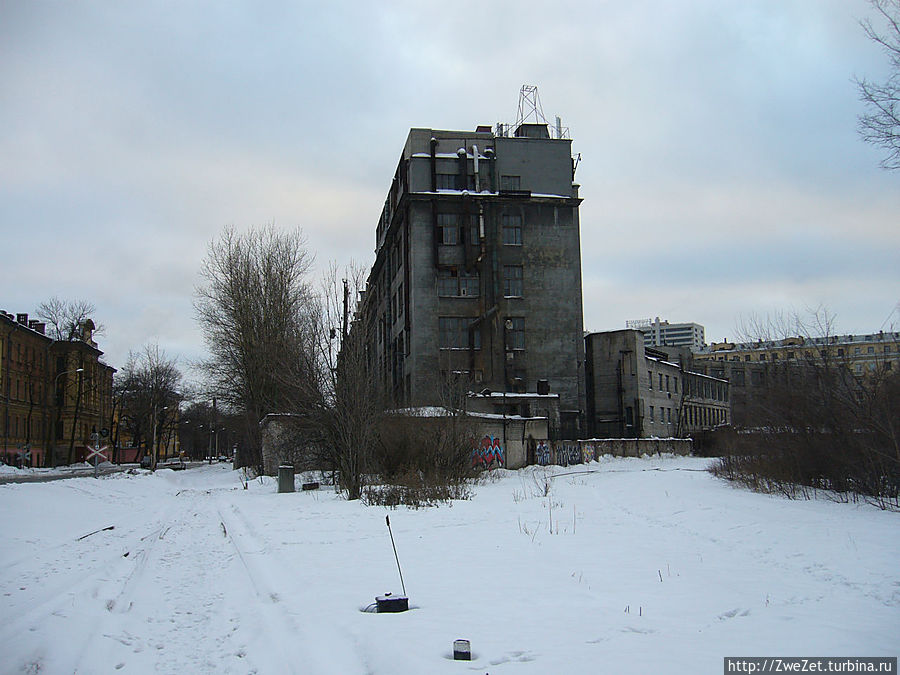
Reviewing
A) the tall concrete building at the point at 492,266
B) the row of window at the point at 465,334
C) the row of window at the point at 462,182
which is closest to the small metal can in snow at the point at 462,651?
the tall concrete building at the point at 492,266

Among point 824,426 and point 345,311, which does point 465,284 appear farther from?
point 824,426

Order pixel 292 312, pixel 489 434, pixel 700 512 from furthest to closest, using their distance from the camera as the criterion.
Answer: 1. pixel 292 312
2. pixel 489 434
3. pixel 700 512

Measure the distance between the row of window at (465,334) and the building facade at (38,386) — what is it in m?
34.2

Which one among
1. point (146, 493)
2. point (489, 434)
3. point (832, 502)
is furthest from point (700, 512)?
point (146, 493)

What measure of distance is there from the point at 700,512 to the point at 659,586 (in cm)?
836

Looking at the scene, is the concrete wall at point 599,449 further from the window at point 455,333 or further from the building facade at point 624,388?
the window at point 455,333

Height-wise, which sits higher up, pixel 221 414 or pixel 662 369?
pixel 662 369

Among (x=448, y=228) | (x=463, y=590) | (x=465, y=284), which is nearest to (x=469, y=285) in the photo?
(x=465, y=284)

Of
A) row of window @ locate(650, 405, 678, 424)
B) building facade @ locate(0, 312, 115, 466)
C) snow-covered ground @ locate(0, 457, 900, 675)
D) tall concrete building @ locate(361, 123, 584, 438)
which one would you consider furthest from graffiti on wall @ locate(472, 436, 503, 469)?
building facade @ locate(0, 312, 115, 466)

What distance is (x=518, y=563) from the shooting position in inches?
423

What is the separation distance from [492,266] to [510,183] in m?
6.46

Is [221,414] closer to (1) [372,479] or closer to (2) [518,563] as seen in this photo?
(1) [372,479]

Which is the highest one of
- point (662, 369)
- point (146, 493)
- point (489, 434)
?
point (662, 369)

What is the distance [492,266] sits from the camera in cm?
5012
